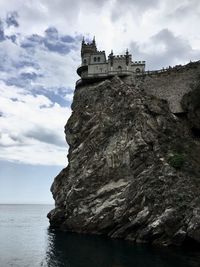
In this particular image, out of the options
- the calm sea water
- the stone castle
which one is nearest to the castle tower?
the stone castle

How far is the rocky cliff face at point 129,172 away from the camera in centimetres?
4500

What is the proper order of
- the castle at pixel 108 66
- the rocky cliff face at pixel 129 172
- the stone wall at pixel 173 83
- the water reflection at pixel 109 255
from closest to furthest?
1. the water reflection at pixel 109 255
2. the rocky cliff face at pixel 129 172
3. the stone wall at pixel 173 83
4. the castle at pixel 108 66

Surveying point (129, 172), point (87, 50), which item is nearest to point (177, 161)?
point (129, 172)

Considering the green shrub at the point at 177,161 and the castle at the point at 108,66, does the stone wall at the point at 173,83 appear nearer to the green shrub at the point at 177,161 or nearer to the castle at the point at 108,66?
the castle at the point at 108,66

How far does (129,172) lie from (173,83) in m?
17.2

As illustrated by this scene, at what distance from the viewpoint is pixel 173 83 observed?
5859 centimetres

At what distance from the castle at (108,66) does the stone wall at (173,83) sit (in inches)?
153

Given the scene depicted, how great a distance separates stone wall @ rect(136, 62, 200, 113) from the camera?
57.2 meters

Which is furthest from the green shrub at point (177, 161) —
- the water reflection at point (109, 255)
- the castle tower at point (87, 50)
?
the castle tower at point (87, 50)

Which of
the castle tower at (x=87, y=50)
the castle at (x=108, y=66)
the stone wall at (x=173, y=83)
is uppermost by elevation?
the castle tower at (x=87, y=50)

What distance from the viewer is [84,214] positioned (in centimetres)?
5262

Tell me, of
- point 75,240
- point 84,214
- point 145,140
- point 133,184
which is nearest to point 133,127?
point 145,140

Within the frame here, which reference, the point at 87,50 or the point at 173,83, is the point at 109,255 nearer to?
the point at 173,83

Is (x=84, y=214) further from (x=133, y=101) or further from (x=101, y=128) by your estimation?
(x=133, y=101)
